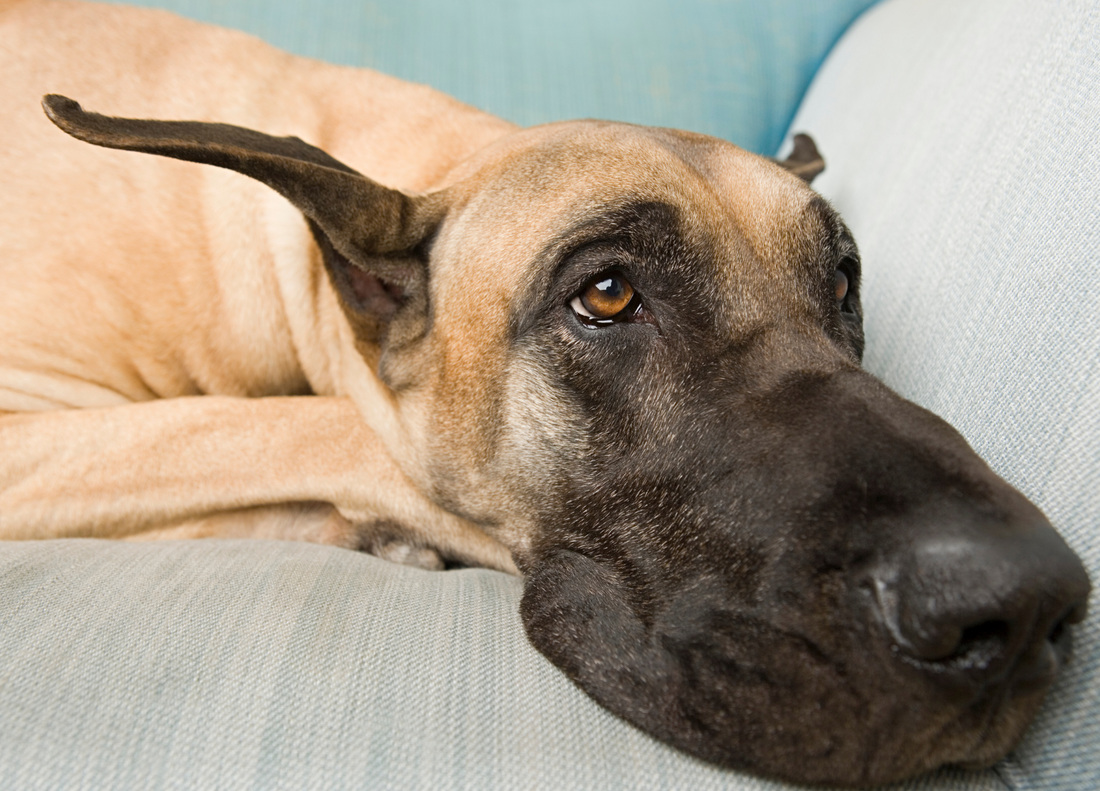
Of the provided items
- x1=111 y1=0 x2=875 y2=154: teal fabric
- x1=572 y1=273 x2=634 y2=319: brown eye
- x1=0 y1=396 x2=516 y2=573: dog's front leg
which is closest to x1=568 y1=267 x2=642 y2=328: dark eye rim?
x1=572 y1=273 x2=634 y2=319: brown eye

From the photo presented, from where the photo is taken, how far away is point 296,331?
2111 millimetres

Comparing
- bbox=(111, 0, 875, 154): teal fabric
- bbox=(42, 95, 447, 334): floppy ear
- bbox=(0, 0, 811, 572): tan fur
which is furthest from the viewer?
bbox=(111, 0, 875, 154): teal fabric

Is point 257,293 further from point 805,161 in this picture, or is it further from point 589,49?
point 589,49

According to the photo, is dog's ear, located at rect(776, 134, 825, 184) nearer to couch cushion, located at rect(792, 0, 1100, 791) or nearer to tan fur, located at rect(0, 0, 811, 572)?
couch cushion, located at rect(792, 0, 1100, 791)

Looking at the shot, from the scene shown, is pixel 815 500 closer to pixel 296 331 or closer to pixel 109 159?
pixel 296 331

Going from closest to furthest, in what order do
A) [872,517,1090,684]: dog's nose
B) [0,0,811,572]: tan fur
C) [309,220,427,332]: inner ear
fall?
[872,517,1090,684]: dog's nose → [0,0,811,572]: tan fur → [309,220,427,332]: inner ear

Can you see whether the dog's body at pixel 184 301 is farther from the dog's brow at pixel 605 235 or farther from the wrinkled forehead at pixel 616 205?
the dog's brow at pixel 605 235

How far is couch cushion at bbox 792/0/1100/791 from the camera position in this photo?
108 cm

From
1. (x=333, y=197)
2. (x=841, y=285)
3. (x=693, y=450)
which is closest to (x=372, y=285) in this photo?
(x=333, y=197)

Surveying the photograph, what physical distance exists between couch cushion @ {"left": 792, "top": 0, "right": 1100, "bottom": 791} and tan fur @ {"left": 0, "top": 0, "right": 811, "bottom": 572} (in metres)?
0.42

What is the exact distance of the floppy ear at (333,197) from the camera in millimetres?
1250

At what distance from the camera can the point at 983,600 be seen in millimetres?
865

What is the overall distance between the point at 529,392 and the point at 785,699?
0.75 meters

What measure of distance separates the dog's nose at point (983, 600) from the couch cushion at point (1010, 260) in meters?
0.15
